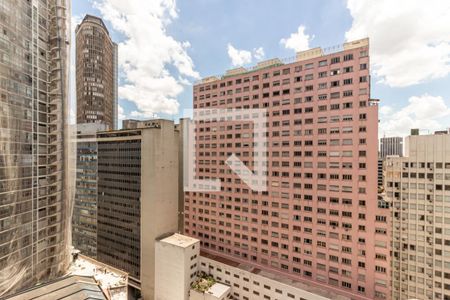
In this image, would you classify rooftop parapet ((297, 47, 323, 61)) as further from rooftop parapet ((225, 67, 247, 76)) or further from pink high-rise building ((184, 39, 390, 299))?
rooftop parapet ((225, 67, 247, 76))

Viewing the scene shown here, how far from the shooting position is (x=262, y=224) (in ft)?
114

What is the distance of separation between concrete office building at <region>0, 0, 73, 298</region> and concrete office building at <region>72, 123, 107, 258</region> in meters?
21.9

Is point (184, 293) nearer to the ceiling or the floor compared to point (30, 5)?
nearer to the floor

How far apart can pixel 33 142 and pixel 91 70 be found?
165 ft

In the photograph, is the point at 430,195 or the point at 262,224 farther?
the point at 262,224

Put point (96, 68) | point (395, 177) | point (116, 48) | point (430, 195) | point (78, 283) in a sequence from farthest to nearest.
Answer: point (116, 48) < point (96, 68) < point (395, 177) < point (430, 195) < point (78, 283)

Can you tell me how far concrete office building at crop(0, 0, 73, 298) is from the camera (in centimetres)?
1939

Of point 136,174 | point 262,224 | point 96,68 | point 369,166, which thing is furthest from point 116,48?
point 369,166

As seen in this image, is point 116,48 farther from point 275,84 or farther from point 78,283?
point 78,283

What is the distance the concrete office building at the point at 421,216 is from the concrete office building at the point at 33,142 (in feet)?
166

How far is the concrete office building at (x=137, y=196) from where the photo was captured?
3706cm

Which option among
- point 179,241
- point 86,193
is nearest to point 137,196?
point 179,241

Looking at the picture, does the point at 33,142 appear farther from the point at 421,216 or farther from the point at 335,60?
the point at 421,216

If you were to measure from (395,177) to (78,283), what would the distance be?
4557 centimetres
